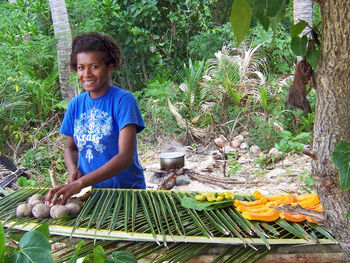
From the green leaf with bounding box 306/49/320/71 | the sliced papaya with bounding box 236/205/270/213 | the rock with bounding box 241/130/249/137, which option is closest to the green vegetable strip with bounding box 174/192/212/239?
the sliced papaya with bounding box 236/205/270/213

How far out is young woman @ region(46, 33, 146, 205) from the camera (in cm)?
228

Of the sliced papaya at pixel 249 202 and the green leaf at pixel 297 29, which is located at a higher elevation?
the green leaf at pixel 297 29

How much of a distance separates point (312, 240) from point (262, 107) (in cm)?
560

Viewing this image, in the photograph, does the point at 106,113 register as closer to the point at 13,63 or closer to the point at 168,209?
the point at 168,209

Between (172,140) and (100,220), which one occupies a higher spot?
(100,220)

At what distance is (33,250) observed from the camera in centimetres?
100

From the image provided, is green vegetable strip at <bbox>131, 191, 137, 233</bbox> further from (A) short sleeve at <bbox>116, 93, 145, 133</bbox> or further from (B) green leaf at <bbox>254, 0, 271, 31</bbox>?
(B) green leaf at <bbox>254, 0, 271, 31</bbox>

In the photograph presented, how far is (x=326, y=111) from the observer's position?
3.84 feet

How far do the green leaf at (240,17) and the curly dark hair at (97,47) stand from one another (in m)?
1.60

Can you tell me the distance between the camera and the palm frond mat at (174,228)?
5.01 ft

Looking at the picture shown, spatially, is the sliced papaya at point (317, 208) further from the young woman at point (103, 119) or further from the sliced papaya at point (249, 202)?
the young woman at point (103, 119)

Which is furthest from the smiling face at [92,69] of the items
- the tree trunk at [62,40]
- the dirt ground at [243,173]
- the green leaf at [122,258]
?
the tree trunk at [62,40]

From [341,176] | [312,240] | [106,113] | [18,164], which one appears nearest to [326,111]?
[341,176]

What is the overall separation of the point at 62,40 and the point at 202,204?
5793 millimetres
